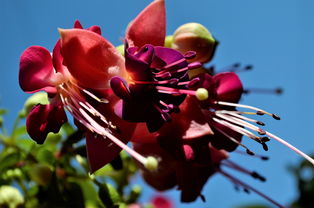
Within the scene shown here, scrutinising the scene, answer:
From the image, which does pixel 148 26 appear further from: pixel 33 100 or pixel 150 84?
pixel 33 100

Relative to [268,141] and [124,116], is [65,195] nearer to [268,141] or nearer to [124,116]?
[124,116]

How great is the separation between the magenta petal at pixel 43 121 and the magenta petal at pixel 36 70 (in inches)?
1.4

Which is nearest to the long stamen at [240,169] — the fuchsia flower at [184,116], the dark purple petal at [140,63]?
the fuchsia flower at [184,116]

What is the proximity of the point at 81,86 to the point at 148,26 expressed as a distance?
174 millimetres

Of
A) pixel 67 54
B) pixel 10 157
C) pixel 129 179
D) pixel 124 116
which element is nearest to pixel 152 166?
pixel 124 116

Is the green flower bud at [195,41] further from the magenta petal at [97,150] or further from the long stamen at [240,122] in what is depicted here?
the magenta petal at [97,150]

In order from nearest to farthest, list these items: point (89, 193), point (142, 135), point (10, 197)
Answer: point (142, 135) < point (10, 197) < point (89, 193)

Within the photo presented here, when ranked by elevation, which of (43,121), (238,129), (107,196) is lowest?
(107,196)

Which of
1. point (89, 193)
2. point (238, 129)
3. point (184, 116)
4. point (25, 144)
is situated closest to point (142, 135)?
point (184, 116)

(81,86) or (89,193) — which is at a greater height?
(81,86)

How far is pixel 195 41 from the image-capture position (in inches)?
Result: 39.5

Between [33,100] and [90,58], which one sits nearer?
[90,58]

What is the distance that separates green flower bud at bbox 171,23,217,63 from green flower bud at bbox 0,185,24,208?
49 centimetres

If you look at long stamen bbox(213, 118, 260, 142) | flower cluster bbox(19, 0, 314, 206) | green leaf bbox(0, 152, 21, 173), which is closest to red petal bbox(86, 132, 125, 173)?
flower cluster bbox(19, 0, 314, 206)
